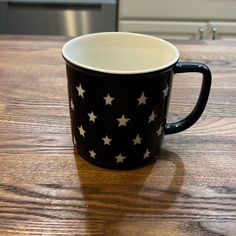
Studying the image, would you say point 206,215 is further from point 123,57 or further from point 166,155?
point 123,57

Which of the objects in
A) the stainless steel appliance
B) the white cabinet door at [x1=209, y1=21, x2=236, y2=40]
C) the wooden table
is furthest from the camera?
the white cabinet door at [x1=209, y1=21, x2=236, y2=40]

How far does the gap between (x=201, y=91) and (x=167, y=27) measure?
3.76ft

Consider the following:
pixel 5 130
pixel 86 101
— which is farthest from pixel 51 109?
pixel 86 101

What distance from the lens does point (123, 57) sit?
0.47 m

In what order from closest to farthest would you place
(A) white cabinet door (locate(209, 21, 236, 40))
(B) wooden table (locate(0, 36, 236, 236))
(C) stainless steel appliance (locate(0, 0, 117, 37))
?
1. (B) wooden table (locate(0, 36, 236, 236))
2. (C) stainless steel appliance (locate(0, 0, 117, 37))
3. (A) white cabinet door (locate(209, 21, 236, 40))

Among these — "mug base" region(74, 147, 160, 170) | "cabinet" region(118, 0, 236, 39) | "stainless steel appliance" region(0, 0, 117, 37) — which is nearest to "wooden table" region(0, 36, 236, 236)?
"mug base" region(74, 147, 160, 170)

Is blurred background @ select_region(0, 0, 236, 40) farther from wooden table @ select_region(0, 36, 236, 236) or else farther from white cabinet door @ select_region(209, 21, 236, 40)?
wooden table @ select_region(0, 36, 236, 236)

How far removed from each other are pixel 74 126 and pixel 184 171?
139 millimetres

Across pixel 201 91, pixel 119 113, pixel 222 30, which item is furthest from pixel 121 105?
pixel 222 30

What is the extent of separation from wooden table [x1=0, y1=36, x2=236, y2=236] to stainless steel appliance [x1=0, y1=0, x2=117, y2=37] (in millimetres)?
837

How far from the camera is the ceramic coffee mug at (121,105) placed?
345 millimetres

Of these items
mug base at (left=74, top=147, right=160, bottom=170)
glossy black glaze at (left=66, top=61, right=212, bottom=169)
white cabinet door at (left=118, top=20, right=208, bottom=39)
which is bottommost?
white cabinet door at (left=118, top=20, right=208, bottom=39)

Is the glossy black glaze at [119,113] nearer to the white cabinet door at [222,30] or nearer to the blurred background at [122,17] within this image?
the blurred background at [122,17]

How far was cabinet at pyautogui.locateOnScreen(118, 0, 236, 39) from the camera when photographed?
4.71 feet
